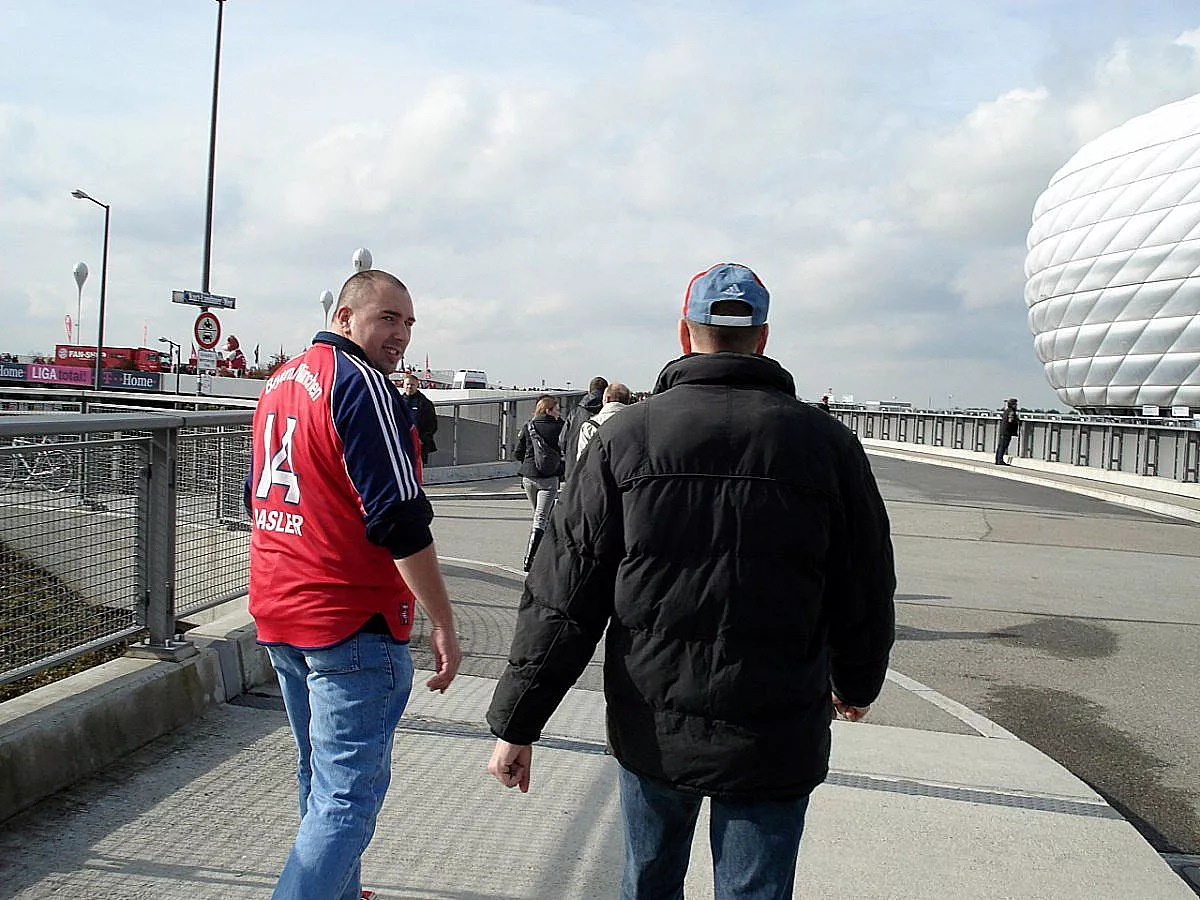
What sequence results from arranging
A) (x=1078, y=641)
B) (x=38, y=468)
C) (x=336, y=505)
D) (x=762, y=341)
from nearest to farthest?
1. (x=762, y=341)
2. (x=336, y=505)
3. (x=38, y=468)
4. (x=1078, y=641)

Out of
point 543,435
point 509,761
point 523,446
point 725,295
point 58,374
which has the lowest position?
point 509,761

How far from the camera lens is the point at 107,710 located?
165 inches

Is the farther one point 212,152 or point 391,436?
point 212,152

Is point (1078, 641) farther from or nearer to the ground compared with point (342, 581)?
nearer to the ground

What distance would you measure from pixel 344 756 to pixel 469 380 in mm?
53946

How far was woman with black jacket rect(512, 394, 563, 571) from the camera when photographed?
34.0 feet

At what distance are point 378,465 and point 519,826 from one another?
6.05ft

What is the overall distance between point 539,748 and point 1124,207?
227ft

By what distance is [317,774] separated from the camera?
275 cm

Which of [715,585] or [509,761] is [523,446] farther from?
[715,585]

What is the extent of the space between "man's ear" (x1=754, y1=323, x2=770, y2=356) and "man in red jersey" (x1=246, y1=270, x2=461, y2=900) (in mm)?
912

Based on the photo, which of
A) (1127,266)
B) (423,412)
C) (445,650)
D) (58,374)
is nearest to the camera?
(445,650)

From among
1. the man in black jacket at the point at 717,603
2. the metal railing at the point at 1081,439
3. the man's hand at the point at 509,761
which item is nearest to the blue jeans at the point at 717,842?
the man in black jacket at the point at 717,603

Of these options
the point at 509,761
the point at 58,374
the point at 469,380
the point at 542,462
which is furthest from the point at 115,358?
the point at 509,761
